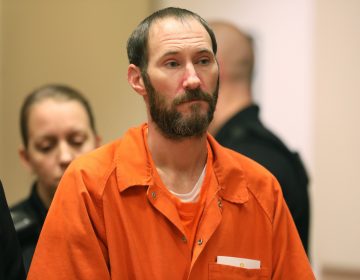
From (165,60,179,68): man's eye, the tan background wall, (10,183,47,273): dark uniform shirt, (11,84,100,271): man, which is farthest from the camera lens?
the tan background wall

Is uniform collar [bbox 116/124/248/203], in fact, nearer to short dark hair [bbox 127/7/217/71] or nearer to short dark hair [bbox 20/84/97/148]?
short dark hair [bbox 127/7/217/71]

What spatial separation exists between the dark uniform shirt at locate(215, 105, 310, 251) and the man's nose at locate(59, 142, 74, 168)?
567 millimetres

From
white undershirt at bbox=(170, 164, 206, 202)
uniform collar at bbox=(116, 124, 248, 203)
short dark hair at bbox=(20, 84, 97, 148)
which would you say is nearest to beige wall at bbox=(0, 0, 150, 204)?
short dark hair at bbox=(20, 84, 97, 148)

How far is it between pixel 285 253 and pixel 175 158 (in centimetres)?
37

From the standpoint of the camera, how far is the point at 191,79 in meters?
1.48

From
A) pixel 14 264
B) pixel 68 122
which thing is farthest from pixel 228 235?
pixel 68 122

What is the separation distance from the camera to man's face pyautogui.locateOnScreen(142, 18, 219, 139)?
150cm

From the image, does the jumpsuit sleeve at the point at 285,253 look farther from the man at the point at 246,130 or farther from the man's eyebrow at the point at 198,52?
the man at the point at 246,130

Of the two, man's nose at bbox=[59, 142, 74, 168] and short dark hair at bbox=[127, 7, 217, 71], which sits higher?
short dark hair at bbox=[127, 7, 217, 71]

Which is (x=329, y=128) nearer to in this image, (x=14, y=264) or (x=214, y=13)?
(x=214, y=13)

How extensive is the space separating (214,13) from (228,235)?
Answer: 2.05m

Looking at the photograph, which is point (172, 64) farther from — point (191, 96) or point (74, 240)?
point (74, 240)

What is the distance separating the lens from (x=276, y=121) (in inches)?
127

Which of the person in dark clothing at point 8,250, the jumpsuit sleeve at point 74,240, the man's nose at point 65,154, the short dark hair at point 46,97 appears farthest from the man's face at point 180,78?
the short dark hair at point 46,97
